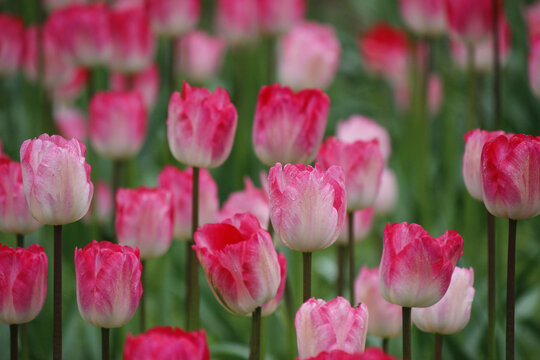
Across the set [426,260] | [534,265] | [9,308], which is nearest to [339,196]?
[426,260]

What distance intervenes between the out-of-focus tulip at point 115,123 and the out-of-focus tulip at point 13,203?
1.57 feet

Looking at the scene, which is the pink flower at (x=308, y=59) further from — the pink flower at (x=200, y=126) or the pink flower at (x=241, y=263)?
the pink flower at (x=241, y=263)

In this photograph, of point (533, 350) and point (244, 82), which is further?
point (244, 82)

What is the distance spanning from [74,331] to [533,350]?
98 cm

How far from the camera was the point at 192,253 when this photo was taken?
43.0 inches

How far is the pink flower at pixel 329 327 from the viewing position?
0.71 metres

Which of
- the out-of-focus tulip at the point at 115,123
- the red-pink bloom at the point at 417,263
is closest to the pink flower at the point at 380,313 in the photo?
the red-pink bloom at the point at 417,263

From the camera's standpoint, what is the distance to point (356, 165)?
3.45ft

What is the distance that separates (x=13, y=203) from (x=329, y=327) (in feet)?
1.55

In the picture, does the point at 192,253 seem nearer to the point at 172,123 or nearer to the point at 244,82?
the point at 172,123

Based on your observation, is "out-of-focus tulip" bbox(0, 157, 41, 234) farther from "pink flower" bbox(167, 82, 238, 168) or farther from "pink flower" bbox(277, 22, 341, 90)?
"pink flower" bbox(277, 22, 341, 90)

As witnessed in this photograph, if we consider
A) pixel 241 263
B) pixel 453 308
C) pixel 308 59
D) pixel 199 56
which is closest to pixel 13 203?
pixel 241 263

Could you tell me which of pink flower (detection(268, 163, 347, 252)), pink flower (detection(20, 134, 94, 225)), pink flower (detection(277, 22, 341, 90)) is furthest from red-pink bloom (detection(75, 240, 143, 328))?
pink flower (detection(277, 22, 341, 90))

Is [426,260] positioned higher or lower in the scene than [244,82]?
lower
